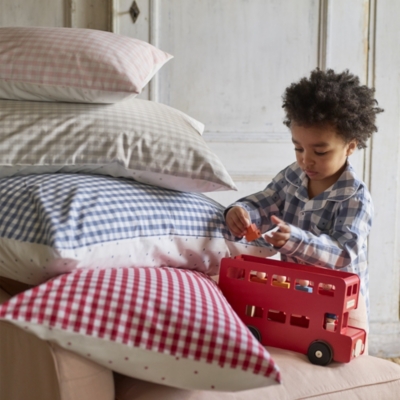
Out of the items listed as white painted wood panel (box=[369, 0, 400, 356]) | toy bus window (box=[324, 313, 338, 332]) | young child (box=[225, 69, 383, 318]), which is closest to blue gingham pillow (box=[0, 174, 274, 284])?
young child (box=[225, 69, 383, 318])

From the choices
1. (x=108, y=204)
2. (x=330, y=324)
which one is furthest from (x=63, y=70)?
(x=330, y=324)

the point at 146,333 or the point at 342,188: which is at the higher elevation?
the point at 342,188

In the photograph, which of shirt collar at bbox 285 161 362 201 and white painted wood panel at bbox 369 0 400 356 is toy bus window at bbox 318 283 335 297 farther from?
white painted wood panel at bbox 369 0 400 356

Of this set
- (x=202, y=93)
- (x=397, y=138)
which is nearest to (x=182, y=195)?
(x=202, y=93)

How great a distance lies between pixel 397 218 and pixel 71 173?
1.51 metres

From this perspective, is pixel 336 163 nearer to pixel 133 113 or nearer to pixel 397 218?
pixel 133 113

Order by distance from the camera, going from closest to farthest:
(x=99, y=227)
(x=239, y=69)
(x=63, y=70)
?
(x=99, y=227), (x=63, y=70), (x=239, y=69)

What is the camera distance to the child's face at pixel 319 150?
1.27 meters

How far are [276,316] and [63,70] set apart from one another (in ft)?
2.05

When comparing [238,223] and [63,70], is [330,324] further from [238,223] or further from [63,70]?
[63,70]

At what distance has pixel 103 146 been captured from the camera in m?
1.04

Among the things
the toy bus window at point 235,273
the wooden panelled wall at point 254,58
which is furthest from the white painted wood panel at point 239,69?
the toy bus window at point 235,273

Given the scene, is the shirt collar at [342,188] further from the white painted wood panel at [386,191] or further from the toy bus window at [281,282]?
the white painted wood panel at [386,191]

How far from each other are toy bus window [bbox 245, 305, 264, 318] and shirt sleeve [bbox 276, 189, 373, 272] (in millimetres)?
161
